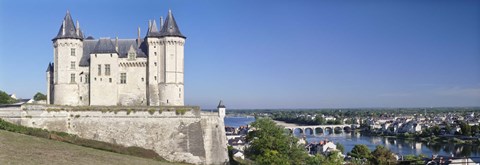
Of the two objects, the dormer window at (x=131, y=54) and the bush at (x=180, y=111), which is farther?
the dormer window at (x=131, y=54)

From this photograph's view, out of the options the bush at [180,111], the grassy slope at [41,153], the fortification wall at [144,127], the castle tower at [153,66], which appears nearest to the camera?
the grassy slope at [41,153]

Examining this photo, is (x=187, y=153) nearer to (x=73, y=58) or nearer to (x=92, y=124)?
(x=92, y=124)

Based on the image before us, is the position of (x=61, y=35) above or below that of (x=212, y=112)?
above

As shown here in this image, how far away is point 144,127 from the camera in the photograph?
29625 millimetres

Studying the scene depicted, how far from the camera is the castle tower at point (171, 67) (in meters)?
32.3

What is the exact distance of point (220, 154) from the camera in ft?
101

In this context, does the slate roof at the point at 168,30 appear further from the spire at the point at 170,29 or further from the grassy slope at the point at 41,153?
the grassy slope at the point at 41,153

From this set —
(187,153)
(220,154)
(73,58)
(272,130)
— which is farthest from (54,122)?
(272,130)

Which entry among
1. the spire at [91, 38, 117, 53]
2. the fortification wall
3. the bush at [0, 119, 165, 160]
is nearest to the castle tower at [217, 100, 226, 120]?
the fortification wall

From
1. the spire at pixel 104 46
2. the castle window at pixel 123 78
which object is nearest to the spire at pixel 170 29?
the spire at pixel 104 46

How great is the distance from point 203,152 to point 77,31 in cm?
1343

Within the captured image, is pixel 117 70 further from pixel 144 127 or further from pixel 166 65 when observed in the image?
pixel 144 127

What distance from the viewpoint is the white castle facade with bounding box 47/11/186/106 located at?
32.5 meters

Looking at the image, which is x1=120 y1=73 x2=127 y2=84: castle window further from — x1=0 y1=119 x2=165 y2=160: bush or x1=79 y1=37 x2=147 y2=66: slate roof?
x1=0 y1=119 x2=165 y2=160: bush
